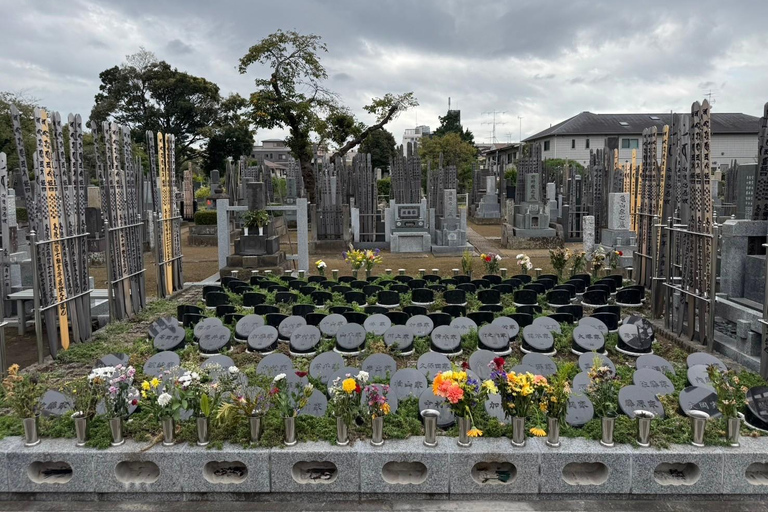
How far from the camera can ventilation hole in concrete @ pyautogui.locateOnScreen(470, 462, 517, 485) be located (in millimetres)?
4727

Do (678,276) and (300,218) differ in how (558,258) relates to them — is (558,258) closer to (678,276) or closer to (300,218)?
(678,276)

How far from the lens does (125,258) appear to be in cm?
1016

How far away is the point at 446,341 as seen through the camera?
742 cm

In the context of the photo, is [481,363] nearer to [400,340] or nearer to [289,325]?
[400,340]

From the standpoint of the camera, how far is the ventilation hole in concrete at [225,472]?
4734 millimetres

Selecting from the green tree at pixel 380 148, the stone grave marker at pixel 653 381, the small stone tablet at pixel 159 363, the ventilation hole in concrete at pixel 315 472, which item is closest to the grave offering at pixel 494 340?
the stone grave marker at pixel 653 381

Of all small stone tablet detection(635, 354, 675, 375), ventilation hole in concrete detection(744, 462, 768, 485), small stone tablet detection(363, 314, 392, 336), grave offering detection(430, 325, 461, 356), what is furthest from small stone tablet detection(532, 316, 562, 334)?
ventilation hole in concrete detection(744, 462, 768, 485)

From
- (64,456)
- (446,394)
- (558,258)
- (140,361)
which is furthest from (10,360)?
(558,258)

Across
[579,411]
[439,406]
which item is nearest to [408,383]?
[439,406]

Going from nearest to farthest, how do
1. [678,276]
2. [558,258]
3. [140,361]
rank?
[140,361]
[678,276]
[558,258]

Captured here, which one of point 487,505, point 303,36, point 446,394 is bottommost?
point 487,505

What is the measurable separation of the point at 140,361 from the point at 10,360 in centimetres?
242

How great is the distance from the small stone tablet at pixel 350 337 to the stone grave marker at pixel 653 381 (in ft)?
10.8

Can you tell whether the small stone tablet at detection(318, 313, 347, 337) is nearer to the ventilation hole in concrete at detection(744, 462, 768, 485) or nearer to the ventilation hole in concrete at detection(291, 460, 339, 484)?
the ventilation hole in concrete at detection(291, 460, 339, 484)
